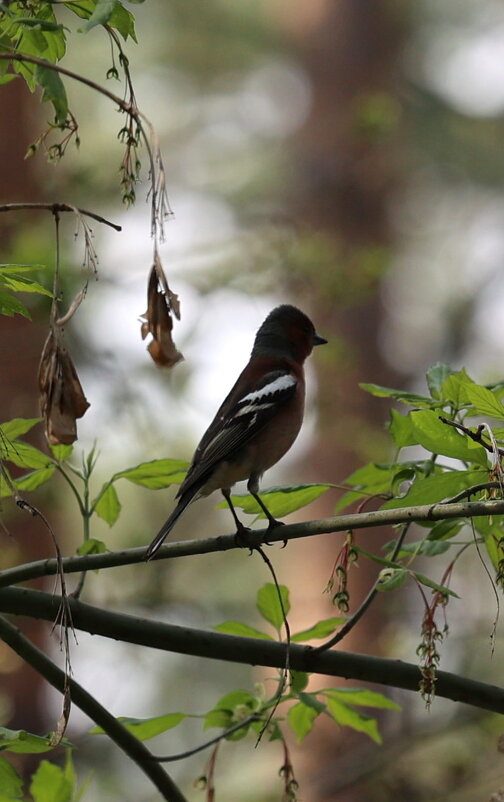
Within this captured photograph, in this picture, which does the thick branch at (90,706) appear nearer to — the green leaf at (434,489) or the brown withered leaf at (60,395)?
the brown withered leaf at (60,395)

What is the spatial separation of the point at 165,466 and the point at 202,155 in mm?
11194

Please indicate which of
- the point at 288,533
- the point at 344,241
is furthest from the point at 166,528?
the point at 344,241

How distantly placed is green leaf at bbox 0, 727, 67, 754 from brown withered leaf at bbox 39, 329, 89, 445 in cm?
74

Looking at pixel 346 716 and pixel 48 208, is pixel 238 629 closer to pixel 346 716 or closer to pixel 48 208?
pixel 346 716

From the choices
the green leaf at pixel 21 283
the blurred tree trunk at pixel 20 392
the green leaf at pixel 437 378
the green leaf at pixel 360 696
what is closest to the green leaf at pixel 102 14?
the green leaf at pixel 21 283

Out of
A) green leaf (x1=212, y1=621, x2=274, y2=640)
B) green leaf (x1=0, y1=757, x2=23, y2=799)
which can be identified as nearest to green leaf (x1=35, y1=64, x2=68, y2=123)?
green leaf (x1=0, y1=757, x2=23, y2=799)

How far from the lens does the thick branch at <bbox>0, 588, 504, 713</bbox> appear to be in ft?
10.1

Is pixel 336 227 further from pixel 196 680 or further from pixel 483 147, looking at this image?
pixel 196 680

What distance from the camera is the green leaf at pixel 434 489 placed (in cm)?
268

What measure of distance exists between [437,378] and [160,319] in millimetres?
1043

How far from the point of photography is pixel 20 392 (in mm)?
9844

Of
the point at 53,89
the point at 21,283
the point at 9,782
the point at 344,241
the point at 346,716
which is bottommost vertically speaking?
the point at 9,782

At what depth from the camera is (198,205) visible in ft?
44.2

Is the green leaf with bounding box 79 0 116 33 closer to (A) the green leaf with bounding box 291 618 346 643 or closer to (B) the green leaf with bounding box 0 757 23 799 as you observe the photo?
(B) the green leaf with bounding box 0 757 23 799
